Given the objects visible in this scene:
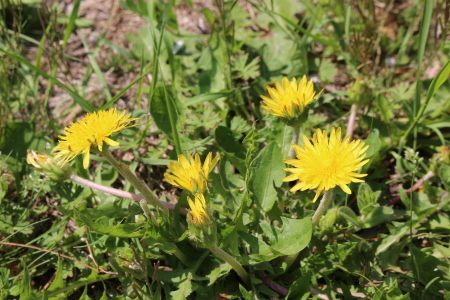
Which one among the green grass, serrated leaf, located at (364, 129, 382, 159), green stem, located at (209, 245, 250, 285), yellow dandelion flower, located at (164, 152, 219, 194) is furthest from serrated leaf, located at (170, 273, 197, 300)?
serrated leaf, located at (364, 129, 382, 159)

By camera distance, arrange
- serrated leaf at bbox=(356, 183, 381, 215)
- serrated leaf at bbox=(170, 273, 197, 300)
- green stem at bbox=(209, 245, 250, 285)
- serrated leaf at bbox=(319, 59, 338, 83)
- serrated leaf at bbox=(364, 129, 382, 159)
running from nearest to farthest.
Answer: green stem at bbox=(209, 245, 250, 285), serrated leaf at bbox=(170, 273, 197, 300), serrated leaf at bbox=(356, 183, 381, 215), serrated leaf at bbox=(364, 129, 382, 159), serrated leaf at bbox=(319, 59, 338, 83)

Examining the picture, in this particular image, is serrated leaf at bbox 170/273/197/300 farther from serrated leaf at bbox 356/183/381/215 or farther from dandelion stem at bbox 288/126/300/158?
serrated leaf at bbox 356/183/381/215

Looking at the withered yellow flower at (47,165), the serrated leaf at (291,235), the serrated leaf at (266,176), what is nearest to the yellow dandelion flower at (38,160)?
the withered yellow flower at (47,165)

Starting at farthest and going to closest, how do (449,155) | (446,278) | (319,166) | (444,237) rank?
(449,155), (444,237), (446,278), (319,166)

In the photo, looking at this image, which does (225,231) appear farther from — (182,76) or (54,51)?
(54,51)

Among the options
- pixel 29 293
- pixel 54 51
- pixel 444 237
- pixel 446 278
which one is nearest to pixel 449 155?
pixel 444 237

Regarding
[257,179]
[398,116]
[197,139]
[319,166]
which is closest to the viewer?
[319,166]

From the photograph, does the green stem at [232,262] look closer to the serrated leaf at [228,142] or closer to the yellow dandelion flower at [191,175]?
the yellow dandelion flower at [191,175]
